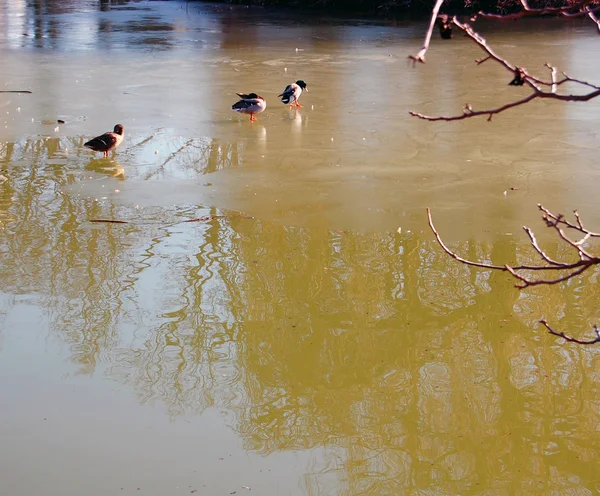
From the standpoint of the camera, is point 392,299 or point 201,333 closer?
point 201,333

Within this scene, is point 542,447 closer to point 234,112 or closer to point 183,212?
point 183,212

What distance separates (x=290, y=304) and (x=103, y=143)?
3.16m

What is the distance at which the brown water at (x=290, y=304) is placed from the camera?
10.1 ft

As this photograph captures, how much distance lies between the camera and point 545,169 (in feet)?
21.2

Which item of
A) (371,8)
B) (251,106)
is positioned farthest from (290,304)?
(371,8)

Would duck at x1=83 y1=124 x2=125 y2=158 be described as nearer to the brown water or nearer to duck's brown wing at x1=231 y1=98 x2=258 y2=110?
the brown water

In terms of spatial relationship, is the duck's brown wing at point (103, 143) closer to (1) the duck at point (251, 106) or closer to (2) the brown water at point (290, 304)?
(2) the brown water at point (290, 304)

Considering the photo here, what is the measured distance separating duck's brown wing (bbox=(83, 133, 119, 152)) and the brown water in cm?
11


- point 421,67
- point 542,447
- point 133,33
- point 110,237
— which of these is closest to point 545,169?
point 110,237

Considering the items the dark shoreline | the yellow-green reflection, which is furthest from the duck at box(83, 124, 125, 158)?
the dark shoreline

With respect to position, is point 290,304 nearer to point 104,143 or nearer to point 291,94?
point 104,143

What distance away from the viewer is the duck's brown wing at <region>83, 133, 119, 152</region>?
6.88 m

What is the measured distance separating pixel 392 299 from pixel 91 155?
144 inches

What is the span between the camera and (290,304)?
14.2ft
